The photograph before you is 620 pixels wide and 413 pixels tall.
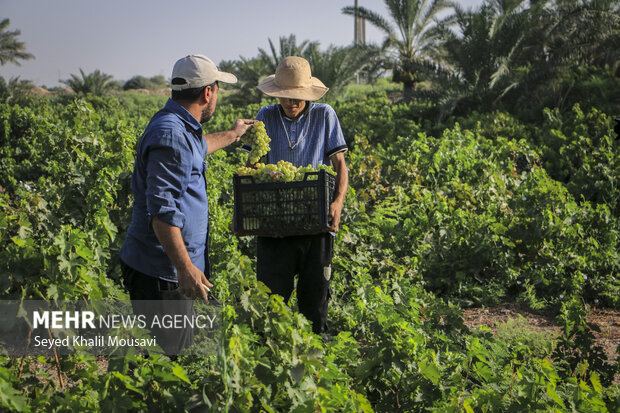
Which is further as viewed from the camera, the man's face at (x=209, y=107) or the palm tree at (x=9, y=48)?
the palm tree at (x=9, y=48)

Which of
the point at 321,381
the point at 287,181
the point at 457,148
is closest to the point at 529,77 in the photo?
the point at 457,148

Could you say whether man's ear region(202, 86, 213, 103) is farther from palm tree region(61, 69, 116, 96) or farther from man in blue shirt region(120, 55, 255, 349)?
palm tree region(61, 69, 116, 96)

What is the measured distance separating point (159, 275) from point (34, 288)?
563 millimetres

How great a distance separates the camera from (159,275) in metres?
2.73

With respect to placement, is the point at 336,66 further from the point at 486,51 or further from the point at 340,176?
the point at 340,176

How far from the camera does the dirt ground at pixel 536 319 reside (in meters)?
4.71

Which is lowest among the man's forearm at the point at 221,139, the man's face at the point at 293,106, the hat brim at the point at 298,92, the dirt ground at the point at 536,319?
the dirt ground at the point at 536,319

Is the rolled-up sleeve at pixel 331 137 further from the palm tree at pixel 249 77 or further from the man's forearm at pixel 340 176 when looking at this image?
the palm tree at pixel 249 77

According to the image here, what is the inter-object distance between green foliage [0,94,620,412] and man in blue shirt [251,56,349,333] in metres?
0.16

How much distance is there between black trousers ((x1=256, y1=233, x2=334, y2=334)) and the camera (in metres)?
3.41

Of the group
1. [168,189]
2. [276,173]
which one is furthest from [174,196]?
[276,173]

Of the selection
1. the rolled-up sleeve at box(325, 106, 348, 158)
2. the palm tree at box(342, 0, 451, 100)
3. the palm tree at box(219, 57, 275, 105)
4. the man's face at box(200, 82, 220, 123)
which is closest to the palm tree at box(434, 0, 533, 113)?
the palm tree at box(342, 0, 451, 100)

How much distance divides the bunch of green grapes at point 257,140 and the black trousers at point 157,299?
92cm

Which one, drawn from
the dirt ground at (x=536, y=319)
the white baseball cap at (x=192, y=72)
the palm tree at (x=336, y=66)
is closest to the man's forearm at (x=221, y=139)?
the white baseball cap at (x=192, y=72)
